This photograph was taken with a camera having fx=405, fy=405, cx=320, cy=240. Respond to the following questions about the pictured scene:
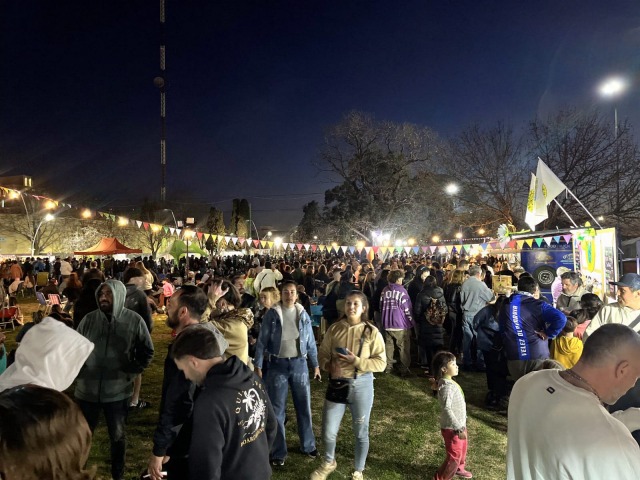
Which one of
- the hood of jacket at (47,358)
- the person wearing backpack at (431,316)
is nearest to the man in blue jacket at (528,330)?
the person wearing backpack at (431,316)

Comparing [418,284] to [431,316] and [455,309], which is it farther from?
[431,316]

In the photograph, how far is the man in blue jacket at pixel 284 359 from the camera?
14.3 ft

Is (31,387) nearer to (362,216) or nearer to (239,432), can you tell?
(239,432)

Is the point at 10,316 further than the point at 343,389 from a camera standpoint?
Yes

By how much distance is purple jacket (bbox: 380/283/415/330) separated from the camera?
7.32 m

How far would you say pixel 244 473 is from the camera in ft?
7.09

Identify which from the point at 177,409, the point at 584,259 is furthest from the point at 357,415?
the point at 584,259

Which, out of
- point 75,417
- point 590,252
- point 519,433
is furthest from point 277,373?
point 590,252

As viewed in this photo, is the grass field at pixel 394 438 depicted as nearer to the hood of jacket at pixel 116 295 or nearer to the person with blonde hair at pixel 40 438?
the hood of jacket at pixel 116 295

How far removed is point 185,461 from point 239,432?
299 mm

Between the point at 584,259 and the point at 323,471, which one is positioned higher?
the point at 584,259

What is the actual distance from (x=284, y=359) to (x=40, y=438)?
3.24m

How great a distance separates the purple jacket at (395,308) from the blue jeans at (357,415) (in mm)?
3546

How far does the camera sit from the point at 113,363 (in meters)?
3.61
